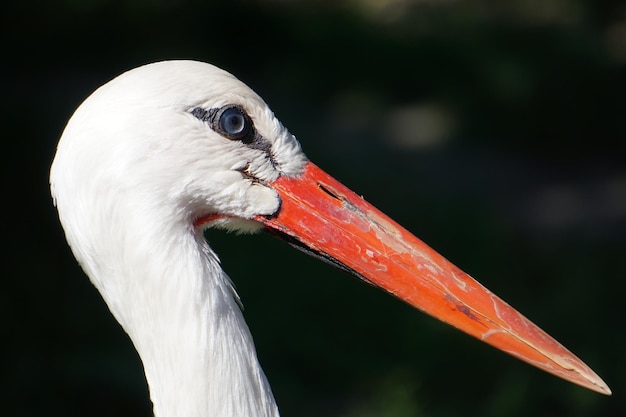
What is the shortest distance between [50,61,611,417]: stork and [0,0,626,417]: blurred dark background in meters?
1.90

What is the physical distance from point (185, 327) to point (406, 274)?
23.1 inches

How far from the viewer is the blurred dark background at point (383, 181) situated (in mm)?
4637

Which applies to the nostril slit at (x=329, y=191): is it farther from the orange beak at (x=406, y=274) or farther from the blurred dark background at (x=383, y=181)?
the blurred dark background at (x=383, y=181)

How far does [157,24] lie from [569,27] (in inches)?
130

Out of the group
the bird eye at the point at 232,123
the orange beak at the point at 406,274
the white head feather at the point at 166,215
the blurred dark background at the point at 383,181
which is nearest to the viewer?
the white head feather at the point at 166,215

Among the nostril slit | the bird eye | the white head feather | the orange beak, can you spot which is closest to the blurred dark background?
the orange beak

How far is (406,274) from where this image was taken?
235 cm

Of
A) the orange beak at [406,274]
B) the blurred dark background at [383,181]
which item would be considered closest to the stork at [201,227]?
the orange beak at [406,274]

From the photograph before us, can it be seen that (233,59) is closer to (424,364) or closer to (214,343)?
(424,364)

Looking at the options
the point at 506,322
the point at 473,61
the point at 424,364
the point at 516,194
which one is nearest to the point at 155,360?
the point at 506,322

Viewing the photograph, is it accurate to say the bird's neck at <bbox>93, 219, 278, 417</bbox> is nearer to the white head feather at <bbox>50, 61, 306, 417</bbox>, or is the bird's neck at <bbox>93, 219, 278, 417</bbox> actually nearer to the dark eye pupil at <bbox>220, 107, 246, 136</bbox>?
the white head feather at <bbox>50, 61, 306, 417</bbox>

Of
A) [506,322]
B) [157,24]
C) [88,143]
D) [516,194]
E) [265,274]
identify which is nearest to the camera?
[88,143]

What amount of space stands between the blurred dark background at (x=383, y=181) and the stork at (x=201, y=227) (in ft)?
6.24

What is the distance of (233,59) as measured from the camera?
7484 millimetres
